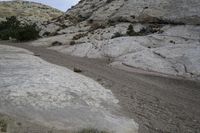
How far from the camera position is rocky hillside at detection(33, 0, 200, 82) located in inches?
1014

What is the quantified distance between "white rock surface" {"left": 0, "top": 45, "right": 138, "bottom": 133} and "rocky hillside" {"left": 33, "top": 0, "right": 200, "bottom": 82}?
9.03m

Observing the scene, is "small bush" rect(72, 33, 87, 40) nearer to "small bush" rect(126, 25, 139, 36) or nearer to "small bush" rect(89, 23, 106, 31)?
"small bush" rect(89, 23, 106, 31)

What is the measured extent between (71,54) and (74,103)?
723 inches

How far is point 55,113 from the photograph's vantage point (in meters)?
12.9

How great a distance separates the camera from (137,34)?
35156 mm

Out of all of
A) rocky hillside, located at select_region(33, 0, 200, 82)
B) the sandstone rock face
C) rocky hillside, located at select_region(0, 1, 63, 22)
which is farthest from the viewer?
rocky hillside, located at select_region(0, 1, 63, 22)

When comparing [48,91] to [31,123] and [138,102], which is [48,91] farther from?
[138,102]

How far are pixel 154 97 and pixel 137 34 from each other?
60.6 feet

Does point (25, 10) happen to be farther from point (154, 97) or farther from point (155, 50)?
point (154, 97)

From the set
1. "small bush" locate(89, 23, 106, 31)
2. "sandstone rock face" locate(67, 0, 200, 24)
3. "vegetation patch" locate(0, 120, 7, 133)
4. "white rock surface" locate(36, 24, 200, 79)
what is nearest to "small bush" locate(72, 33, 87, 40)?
"white rock surface" locate(36, 24, 200, 79)

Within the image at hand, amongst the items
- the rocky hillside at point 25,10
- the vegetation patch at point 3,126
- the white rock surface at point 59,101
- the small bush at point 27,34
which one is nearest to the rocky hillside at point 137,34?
the small bush at point 27,34

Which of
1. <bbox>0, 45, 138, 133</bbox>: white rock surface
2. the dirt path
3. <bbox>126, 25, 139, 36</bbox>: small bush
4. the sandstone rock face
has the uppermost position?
the sandstone rock face

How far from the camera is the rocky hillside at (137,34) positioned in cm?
2577

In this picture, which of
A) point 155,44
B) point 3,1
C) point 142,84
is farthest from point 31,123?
point 3,1
